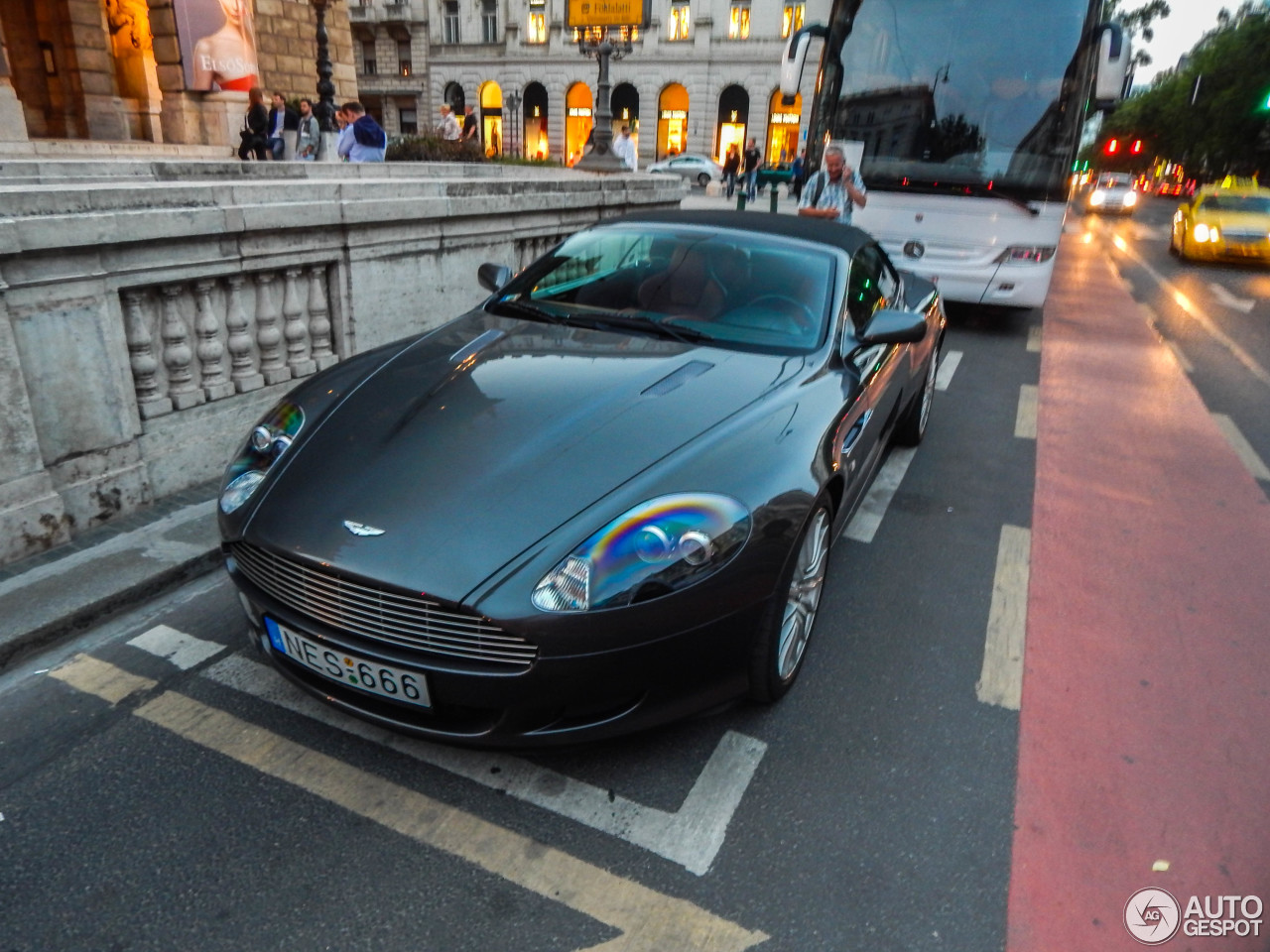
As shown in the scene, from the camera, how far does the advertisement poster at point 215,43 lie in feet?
53.9

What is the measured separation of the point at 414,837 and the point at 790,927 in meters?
1.01

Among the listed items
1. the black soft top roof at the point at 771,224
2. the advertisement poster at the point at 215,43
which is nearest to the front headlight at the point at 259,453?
the black soft top roof at the point at 771,224

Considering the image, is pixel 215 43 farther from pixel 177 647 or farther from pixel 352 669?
pixel 352 669

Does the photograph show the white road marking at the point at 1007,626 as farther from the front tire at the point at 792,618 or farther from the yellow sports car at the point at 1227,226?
the yellow sports car at the point at 1227,226

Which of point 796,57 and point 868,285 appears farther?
point 796,57

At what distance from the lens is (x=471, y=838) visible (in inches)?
90.4

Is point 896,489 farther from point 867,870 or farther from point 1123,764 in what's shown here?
point 867,870

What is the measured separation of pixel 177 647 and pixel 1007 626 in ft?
10.7

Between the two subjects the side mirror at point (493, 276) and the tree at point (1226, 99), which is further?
the tree at point (1226, 99)

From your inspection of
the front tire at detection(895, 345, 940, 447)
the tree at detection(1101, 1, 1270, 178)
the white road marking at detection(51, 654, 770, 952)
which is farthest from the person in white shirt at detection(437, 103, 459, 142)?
the tree at detection(1101, 1, 1270, 178)

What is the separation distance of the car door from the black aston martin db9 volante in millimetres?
31

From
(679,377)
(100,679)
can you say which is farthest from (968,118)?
(100,679)

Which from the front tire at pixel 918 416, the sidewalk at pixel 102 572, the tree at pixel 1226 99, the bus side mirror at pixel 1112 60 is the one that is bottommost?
the sidewalk at pixel 102 572

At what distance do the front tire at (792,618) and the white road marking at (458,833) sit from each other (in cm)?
74
